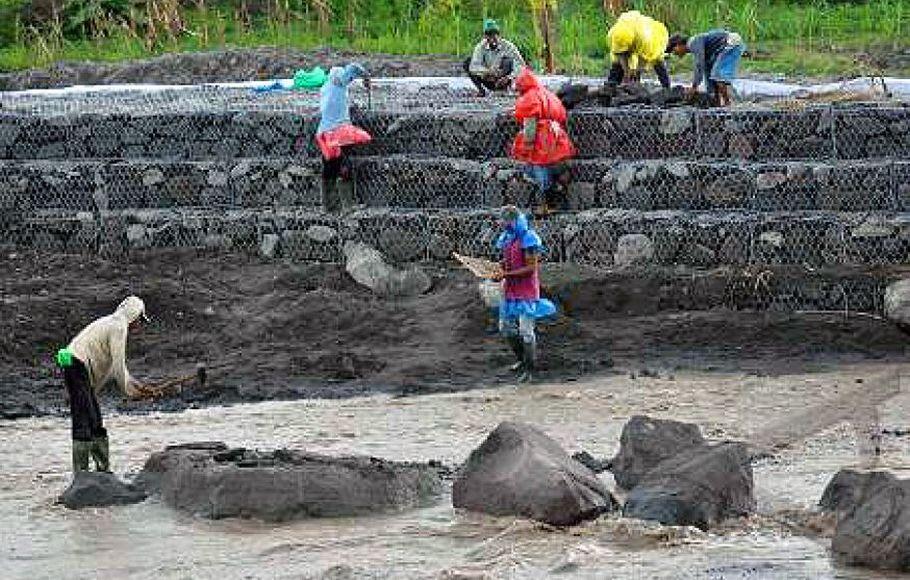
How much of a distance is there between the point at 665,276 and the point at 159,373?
444 cm

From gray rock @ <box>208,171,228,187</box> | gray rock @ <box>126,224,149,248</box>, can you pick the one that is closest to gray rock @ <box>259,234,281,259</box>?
gray rock @ <box>208,171,228,187</box>

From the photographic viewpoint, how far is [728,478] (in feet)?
41.7

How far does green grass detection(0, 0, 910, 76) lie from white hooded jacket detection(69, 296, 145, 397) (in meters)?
11.3

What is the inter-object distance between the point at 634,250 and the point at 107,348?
243 inches

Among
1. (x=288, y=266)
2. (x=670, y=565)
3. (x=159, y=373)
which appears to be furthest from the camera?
(x=288, y=266)

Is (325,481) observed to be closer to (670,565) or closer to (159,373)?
(670,565)

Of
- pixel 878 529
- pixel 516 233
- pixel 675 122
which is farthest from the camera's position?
pixel 675 122

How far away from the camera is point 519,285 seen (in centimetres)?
1702

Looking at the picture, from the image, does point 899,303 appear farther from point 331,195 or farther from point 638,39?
point 331,195

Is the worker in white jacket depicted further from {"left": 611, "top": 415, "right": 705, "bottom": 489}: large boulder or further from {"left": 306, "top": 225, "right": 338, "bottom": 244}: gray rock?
{"left": 306, "top": 225, "right": 338, "bottom": 244}: gray rock

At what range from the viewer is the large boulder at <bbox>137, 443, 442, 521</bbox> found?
43.9 ft

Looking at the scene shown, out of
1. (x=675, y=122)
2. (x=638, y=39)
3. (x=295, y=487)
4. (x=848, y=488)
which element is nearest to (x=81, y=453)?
(x=295, y=487)

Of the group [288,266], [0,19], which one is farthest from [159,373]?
[0,19]

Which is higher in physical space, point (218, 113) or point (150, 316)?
point (218, 113)
